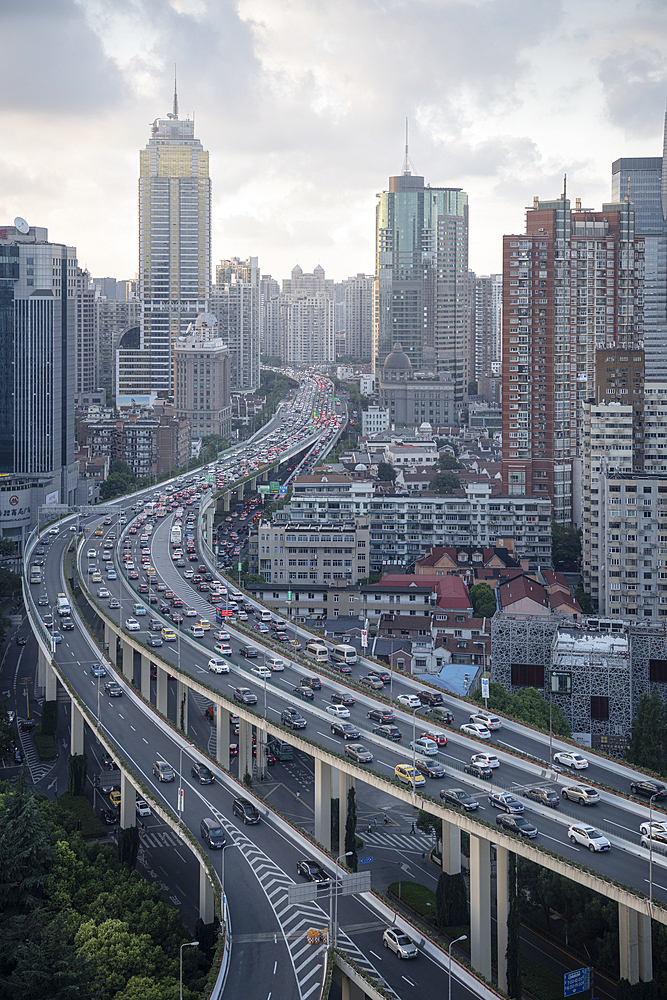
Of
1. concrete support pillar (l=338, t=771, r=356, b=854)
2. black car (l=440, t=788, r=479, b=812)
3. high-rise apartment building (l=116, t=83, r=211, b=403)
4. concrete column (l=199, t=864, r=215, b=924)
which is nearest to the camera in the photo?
Answer: black car (l=440, t=788, r=479, b=812)

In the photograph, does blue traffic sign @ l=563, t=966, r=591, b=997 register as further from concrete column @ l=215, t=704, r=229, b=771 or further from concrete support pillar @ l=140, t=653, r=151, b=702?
concrete support pillar @ l=140, t=653, r=151, b=702

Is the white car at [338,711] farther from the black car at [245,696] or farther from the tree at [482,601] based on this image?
the tree at [482,601]

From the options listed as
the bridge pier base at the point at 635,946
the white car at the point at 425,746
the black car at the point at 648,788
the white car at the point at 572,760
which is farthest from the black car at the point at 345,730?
the bridge pier base at the point at 635,946

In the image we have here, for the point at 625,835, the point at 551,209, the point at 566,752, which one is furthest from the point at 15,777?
the point at 551,209

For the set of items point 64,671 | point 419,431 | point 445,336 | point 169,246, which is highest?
point 169,246

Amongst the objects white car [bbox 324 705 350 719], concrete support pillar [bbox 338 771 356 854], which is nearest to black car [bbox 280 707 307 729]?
white car [bbox 324 705 350 719]

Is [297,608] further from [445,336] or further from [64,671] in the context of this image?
[445,336]
